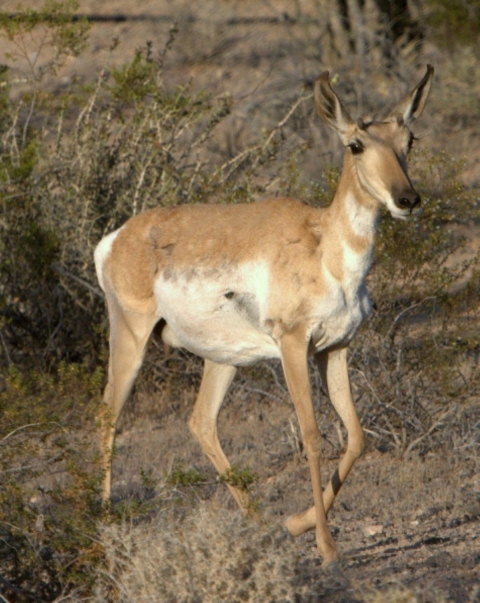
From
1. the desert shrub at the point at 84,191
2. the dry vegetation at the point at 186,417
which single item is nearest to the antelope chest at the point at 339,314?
the dry vegetation at the point at 186,417

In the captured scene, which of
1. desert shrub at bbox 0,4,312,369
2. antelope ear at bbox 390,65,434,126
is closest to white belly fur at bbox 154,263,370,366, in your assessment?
antelope ear at bbox 390,65,434,126

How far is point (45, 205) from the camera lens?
926cm

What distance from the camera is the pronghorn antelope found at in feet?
19.0

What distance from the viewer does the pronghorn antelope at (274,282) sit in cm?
578

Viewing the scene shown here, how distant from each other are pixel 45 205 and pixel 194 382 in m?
2.14

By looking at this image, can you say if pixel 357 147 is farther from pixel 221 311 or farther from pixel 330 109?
pixel 221 311

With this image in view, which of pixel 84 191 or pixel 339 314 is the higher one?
pixel 339 314

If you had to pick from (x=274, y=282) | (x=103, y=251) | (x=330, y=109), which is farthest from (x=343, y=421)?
(x=103, y=251)

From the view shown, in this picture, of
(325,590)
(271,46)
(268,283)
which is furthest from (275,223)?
(271,46)

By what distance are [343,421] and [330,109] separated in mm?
1838

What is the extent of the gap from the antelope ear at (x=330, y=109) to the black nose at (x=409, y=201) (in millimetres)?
731

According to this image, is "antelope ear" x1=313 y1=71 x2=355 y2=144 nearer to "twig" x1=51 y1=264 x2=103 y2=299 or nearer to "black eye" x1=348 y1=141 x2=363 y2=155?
"black eye" x1=348 y1=141 x2=363 y2=155

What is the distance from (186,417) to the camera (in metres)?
9.21

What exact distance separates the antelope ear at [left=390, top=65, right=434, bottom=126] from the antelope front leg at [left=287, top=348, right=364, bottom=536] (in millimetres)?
1459
